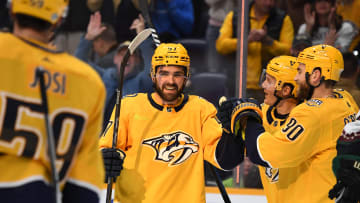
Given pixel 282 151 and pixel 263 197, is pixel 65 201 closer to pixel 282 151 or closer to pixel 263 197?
pixel 282 151

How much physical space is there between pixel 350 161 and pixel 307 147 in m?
0.30

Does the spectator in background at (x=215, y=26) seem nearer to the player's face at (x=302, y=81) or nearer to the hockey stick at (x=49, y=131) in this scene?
the player's face at (x=302, y=81)

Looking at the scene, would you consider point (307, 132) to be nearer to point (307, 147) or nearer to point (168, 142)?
point (307, 147)

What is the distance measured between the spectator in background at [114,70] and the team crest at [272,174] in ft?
4.82

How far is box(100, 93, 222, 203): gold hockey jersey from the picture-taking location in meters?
3.04

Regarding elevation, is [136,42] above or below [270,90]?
above

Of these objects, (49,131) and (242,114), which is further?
(242,114)

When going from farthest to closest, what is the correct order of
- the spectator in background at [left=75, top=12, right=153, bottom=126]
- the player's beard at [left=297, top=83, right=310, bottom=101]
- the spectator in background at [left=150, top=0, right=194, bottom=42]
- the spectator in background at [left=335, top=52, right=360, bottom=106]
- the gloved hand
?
the spectator in background at [left=150, top=0, right=194, bottom=42]
the spectator in background at [left=75, top=12, right=153, bottom=126]
the spectator in background at [left=335, top=52, right=360, bottom=106]
the player's beard at [left=297, top=83, right=310, bottom=101]
the gloved hand

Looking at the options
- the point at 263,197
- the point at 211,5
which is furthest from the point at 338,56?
the point at 211,5

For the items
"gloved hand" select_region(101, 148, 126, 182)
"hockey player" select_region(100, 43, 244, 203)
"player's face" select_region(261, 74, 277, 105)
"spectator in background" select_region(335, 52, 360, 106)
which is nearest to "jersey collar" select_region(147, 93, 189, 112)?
"hockey player" select_region(100, 43, 244, 203)

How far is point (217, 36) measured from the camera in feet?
16.9

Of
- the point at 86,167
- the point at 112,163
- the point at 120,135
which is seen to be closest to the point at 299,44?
the point at 120,135

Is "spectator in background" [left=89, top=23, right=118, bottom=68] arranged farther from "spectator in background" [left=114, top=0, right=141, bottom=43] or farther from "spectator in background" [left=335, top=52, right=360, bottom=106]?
"spectator in background" [left=335, top=52, right=360, bottom=106]

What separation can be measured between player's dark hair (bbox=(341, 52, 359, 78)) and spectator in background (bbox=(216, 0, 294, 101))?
449 mm
